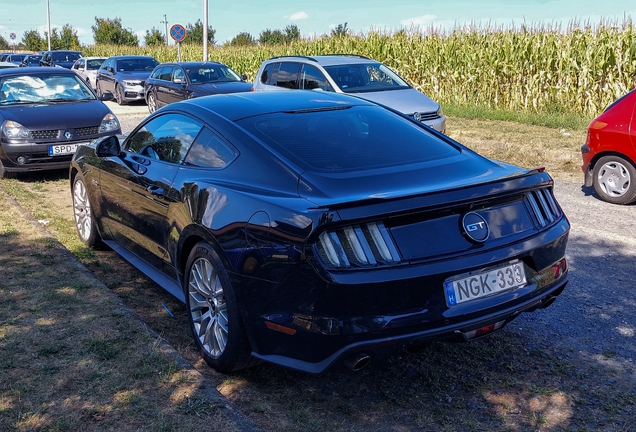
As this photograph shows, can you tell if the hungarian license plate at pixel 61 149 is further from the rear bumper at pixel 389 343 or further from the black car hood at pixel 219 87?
the black car hood at pixel 219 87

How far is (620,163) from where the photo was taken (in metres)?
8.69

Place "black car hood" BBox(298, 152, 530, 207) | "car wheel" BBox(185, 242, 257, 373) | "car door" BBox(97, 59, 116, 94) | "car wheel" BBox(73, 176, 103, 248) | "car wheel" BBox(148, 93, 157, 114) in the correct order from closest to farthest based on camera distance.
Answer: "black car hood" BBox(298, 152, 530, 207) < "car wheel" BBox(185, 242, 257, 373) < "car wheel" BBox(73, 176, 103, 248) < "car wheel" BBox(148, 93, 157, 114) < "car door" BBox(97, 59, 116, 94)

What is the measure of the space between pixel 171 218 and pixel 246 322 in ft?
3.68

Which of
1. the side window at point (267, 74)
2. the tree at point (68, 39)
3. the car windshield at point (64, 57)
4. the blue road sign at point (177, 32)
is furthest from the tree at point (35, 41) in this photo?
the side window at point (267, 74)

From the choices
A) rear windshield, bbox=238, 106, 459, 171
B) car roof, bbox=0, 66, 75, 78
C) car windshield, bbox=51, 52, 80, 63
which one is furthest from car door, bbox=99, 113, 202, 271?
car windshield, bbox=51, 52, 80, 63

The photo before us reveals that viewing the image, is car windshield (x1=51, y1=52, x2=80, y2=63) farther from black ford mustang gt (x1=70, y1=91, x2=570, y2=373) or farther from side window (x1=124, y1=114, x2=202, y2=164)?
black ford mustang gt (x1=70, y1=91, x2=570, y2=373)

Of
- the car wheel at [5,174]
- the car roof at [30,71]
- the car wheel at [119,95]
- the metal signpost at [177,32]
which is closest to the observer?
the car wheel at [5,174]

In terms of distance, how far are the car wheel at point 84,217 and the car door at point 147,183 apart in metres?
0.58

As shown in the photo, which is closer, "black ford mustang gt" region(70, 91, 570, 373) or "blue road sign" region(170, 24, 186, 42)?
"black ford mustang gt" region(70, 91, 570, 373)

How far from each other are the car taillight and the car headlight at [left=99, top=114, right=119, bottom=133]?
26.4 ft

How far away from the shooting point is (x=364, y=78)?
46.3 feet

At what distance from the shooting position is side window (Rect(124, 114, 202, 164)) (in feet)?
15.9

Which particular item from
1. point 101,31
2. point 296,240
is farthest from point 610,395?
point 101,31

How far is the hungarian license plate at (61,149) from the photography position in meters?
10.2
